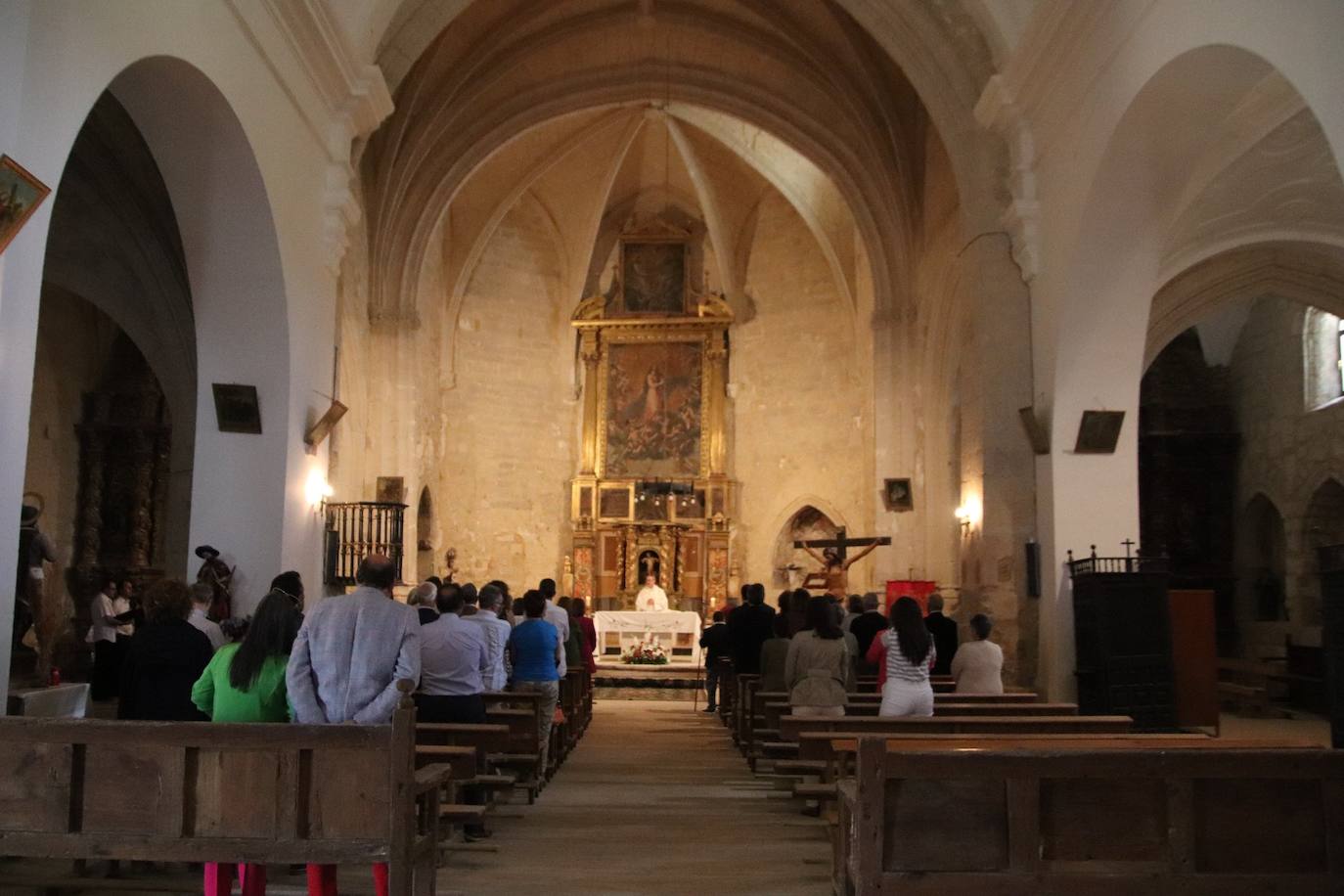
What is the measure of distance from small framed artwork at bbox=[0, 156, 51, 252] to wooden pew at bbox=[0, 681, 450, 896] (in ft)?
8.20

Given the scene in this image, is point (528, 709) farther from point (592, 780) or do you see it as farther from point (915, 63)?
point (915, 63)

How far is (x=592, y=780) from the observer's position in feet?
28.3

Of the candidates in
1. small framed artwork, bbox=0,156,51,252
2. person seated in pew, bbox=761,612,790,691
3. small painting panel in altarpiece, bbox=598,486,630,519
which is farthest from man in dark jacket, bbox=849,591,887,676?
small painting panel in altarpiece, bbox=598,486,630,519

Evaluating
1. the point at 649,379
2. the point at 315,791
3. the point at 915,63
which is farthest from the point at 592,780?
the point at 649,379

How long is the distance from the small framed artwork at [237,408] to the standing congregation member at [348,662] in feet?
18.7

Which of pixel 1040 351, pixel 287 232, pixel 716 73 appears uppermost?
pixel 716 73

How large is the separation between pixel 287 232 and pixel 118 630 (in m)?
5.06

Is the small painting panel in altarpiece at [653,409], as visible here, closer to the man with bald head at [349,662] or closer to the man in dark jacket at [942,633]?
the man in dark jacket at [942,633]

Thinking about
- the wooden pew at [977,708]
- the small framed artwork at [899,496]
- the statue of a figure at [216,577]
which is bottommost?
the wooden pew at [977,708]

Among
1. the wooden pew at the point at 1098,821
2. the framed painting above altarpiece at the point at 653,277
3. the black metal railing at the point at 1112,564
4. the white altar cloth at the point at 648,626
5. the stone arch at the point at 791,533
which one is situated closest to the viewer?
the wooden pew at the point at 1098,821

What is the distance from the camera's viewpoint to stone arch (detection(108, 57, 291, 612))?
31.2 feet

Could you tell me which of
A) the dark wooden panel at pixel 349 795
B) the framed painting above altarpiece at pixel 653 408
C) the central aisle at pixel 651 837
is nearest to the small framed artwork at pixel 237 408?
the central aisle at pixel 651 837

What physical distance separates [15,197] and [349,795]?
3307 mm

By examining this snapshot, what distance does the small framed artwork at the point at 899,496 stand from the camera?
690 inches
